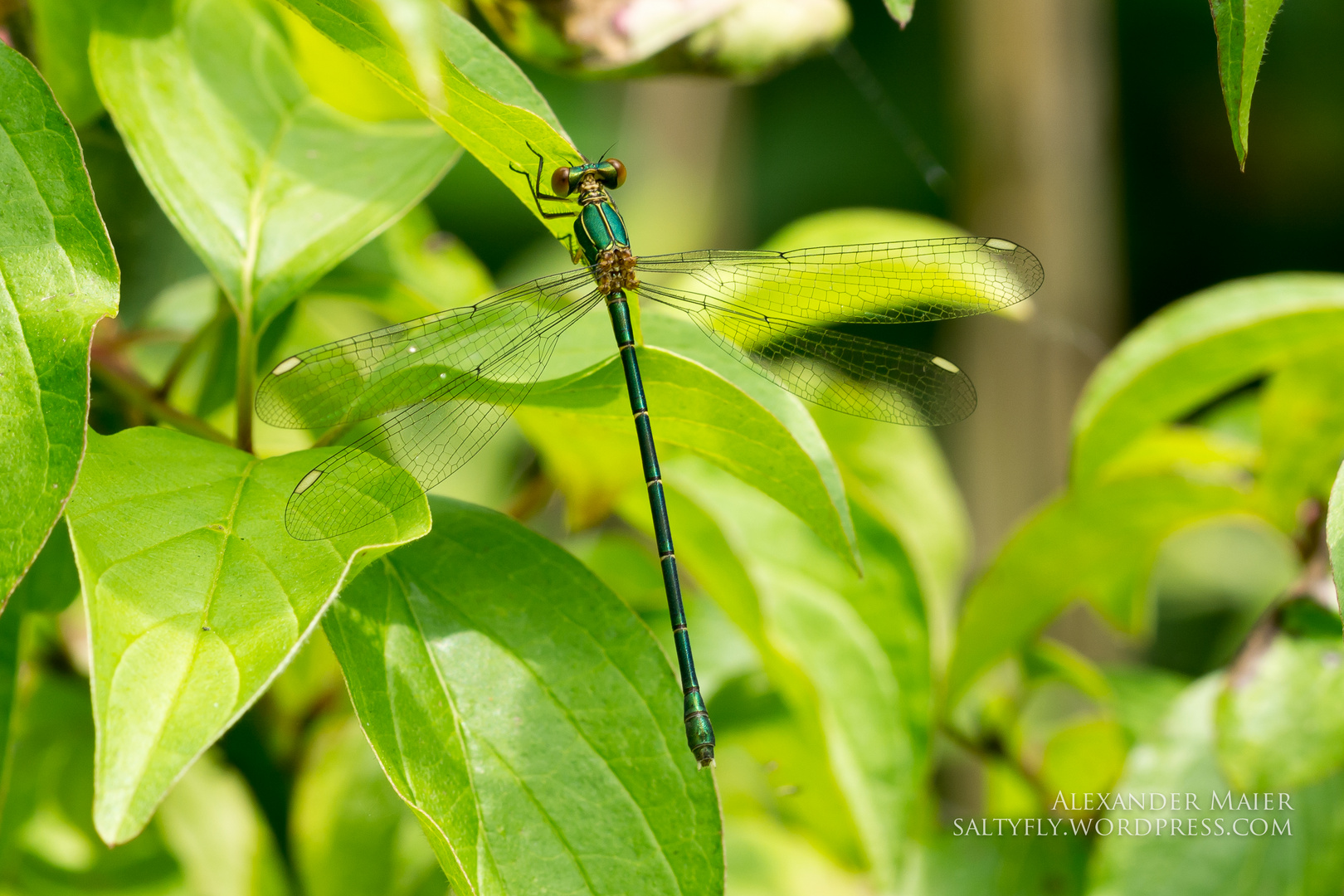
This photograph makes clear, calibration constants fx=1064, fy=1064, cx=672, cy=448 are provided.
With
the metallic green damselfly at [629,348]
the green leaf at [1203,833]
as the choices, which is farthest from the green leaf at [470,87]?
the green leaf at [1203,833]

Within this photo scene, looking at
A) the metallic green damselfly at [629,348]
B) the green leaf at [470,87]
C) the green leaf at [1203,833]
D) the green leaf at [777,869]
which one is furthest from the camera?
the green leaf at [777,869]

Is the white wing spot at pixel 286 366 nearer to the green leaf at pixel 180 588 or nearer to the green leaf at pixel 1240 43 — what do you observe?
the green leaf at pixel 180 588

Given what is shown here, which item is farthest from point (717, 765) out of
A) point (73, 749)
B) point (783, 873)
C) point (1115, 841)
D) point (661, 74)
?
point (661, 74)

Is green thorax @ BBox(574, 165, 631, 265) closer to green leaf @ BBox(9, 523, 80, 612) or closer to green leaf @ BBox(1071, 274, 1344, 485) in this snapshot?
green leaf @ BBox(1071, 274, 1344, 485)

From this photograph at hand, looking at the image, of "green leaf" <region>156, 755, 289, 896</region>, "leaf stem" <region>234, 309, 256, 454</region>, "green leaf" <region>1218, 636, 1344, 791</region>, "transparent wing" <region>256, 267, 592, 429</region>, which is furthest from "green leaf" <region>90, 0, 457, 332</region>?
"green leaf" <region>1218, 636, 1344, 791</region>

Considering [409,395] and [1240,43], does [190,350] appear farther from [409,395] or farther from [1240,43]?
[1240,43]

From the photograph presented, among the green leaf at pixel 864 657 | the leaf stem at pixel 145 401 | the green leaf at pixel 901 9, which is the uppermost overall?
the green leaf at pixel 901 9

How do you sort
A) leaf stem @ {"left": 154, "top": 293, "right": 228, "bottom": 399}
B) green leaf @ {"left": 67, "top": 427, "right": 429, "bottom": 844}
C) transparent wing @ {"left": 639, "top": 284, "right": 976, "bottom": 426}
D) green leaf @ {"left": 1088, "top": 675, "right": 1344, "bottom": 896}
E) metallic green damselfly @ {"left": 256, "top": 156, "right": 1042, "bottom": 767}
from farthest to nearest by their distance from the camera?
transparent wing @ {"left": 639, "top": 284, "right": 976, "bottom": 426}
green leaf @ {"left": 1088, "top": 675, "right": 1344, "bottom": 896}
leaf stem @ {"left": 154, "top": 293, "right": 228, "bottom": 399}
metallic green damselfly @ {"left": 256, "top": 156, "right": 1042, "bottom": 767}
green leaf @ {"left": 67, "top": 427, "right": 429, "bottom": 844}
